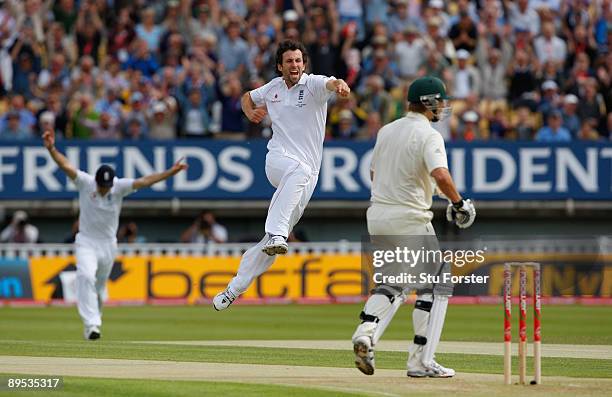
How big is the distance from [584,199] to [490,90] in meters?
2.68

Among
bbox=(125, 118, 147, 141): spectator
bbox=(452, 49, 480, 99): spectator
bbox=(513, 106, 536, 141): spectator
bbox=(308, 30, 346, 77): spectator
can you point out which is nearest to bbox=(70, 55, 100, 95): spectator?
bbox=(125, 118, 147, 141): spectator

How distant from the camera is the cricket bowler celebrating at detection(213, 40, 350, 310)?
11.7m

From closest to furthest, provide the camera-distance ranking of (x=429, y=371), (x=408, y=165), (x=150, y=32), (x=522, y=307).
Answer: (x=522, y=307) < (x=408, y=165) < (x=429, y=371) < (x=150, y=32)

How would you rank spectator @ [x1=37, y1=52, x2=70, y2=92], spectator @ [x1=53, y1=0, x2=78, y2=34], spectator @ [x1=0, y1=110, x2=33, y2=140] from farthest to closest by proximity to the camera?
1. spectator @ [x1=53, y1=0, x2=78, y2=34]
2. spectator @ [x1=37, y1=52, x2=70, y2=92]
3. spectator @ [x1=0, y1=110, x2=33, y2=140]

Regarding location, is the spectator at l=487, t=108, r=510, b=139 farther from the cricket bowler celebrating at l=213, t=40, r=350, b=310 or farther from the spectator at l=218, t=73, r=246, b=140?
the cricket bowler celebrating at l=213, t=40, r=350, b=310

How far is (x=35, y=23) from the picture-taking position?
25.6 m

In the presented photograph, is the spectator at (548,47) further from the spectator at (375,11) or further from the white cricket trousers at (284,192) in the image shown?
the white cricket trousers at (284,192)

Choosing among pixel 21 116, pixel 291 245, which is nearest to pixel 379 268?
pixel 291 245

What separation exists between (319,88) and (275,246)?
1.40 meters

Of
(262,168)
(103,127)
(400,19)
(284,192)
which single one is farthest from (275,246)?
(400,19)

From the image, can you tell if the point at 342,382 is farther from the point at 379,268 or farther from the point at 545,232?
the point at 545,232

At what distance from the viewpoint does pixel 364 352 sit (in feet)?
32.6

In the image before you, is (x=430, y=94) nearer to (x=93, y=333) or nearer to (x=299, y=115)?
(x=299, y=115)

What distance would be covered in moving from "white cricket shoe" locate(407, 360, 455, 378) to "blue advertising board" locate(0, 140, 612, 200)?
14133mm
